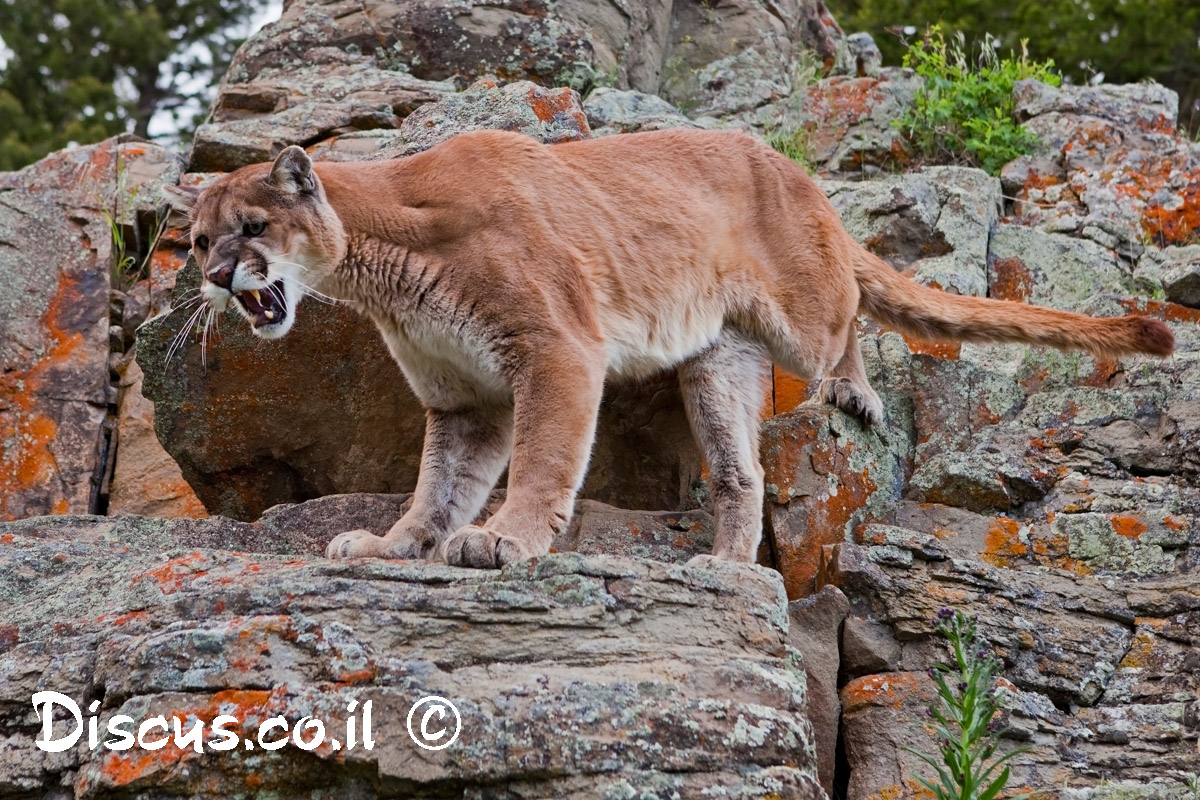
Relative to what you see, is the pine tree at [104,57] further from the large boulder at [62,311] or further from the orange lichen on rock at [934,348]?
the orange lichen on rock at [934,348]

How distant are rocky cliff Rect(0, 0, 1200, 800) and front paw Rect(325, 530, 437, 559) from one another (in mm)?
354

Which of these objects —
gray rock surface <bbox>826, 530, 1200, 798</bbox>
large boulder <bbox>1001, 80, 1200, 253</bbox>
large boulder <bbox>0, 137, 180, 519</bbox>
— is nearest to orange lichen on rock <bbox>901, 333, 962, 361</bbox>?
large boulder <bbox>1001, 80, 1200, 253</bbox>

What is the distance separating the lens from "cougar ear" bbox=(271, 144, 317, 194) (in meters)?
5.15

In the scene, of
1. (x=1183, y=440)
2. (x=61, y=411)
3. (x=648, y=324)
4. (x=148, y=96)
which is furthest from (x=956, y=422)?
(x=148, y=96)

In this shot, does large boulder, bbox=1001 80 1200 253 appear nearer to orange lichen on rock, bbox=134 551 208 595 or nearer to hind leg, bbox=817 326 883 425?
hind leg, bbox=817 326 883 425

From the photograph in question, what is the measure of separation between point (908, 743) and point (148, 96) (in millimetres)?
16788

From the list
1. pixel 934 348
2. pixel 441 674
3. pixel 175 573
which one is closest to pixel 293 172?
pixel 175 573

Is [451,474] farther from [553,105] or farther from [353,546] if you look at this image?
[553,105]

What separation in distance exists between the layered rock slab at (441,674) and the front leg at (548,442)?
69 cm

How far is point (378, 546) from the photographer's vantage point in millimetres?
5039

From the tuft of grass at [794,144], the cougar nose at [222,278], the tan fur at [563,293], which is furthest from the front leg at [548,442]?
the tuft of grass at [794,144]

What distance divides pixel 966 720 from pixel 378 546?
2367 millimetres

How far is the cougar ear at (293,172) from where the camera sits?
515 cm

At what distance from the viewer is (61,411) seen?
6.82 meters
